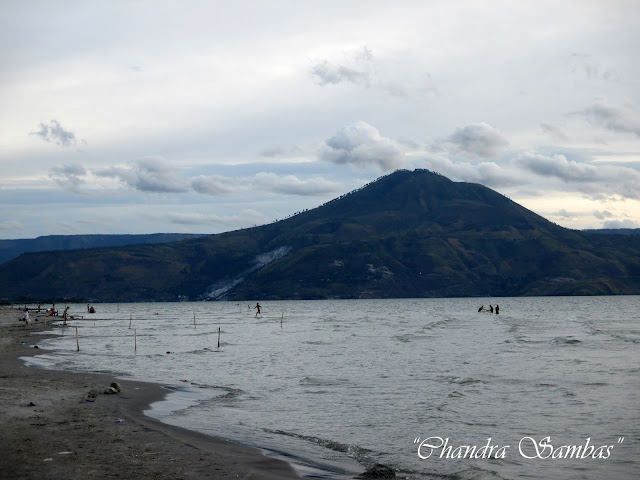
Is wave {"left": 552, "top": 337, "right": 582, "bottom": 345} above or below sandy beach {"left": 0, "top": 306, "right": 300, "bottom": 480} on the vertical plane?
below

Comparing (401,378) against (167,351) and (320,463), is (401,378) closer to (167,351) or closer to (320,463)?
(320,463)

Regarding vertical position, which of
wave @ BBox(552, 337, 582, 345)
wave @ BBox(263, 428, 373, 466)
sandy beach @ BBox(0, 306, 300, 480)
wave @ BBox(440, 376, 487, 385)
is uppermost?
sandy beach @ BBox(0, 306, 300, 480)

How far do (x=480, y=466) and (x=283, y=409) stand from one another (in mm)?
12540

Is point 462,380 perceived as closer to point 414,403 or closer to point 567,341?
point 414,403

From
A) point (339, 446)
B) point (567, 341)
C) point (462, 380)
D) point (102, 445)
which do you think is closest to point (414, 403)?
point (462, 380)

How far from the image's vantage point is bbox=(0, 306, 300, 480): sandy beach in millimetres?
17031

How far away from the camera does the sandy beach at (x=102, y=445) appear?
55.9ft

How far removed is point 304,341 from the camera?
7750 cm

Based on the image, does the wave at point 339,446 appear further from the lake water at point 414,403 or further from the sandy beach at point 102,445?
the sandy beach at point 102,445

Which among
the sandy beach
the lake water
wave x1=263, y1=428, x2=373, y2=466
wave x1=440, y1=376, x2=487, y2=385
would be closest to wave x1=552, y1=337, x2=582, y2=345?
the lake water

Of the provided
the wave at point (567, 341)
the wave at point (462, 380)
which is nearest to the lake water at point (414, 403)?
the wave at point (462, 380)

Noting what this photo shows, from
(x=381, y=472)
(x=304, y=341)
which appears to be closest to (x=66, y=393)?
(x=381, y=472)

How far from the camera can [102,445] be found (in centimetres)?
1992

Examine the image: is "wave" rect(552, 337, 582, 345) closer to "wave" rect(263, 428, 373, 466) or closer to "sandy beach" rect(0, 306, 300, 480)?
"sandy beach" rect(0, 306, 300, 480)
